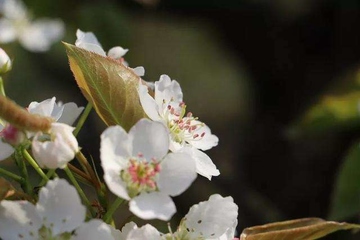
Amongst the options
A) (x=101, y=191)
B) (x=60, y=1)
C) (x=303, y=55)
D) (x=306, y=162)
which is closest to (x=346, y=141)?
(x=306, y=162)

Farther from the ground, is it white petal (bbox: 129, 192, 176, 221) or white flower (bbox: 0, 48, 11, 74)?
white flower (bbox: 0, 48, 11, 74)

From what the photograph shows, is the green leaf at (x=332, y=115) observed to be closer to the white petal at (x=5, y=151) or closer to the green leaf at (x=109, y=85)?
the green leaf at (x=109, y=85)

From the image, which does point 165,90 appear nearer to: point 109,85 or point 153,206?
point 109,85

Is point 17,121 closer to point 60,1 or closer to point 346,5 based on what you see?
point 60,1

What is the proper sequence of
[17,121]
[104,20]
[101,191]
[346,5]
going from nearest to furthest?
1. [17,121]
2. [101,191]
3. [104,20]
4. [346,5]

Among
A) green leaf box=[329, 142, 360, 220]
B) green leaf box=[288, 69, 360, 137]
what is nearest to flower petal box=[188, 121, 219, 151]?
green leaf box=[329, 142, 360, 220]

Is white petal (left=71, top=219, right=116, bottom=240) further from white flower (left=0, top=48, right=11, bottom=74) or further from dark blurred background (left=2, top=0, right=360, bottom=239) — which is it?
dark blurred background (left=2, top=0, right=360, bottom=239)

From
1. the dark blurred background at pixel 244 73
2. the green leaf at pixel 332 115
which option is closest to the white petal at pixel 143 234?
the green leaf at pixel 332 115
